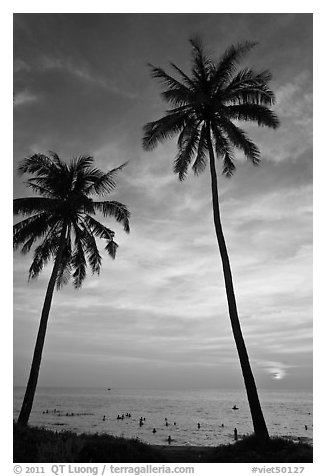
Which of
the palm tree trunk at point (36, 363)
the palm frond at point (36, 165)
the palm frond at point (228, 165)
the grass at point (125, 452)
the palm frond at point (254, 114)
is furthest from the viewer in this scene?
the palm frond at point (36, 165)

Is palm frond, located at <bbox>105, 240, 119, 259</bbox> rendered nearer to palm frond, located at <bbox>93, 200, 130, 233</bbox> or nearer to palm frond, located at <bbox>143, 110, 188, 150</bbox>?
palm frond, located at <bbox>93, 200, 130, 233</bbox>

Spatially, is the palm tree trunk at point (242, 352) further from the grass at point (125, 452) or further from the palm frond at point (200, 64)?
the palm frond at point (200, 64)

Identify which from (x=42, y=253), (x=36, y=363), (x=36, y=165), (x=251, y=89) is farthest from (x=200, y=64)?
(x=36, y=363)

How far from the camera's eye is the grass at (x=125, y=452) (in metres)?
10.1

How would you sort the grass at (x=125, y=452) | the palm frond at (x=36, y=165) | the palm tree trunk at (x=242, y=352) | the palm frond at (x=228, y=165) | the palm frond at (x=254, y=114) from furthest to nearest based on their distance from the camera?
1. the palm frond at (x=36, y=165)
2. the palm frond at (x=228, y=165)
3. the palm frond at (x=254, y=114)
4. the palm tree trunk at (x=242, y=352)
5. the grass at (x=125, y=452)

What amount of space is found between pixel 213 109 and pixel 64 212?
8.88 m

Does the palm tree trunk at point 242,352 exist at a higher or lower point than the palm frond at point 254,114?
lower

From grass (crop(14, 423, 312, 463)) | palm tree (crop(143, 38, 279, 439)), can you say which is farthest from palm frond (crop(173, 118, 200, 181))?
grass (crop(14, 423, 312, 463))

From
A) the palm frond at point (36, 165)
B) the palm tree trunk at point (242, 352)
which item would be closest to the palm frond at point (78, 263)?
the palm frond at point (36, 165)

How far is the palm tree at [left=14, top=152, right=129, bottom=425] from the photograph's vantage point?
19312 millimetres

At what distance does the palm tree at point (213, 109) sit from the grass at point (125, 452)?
7.11 meters
